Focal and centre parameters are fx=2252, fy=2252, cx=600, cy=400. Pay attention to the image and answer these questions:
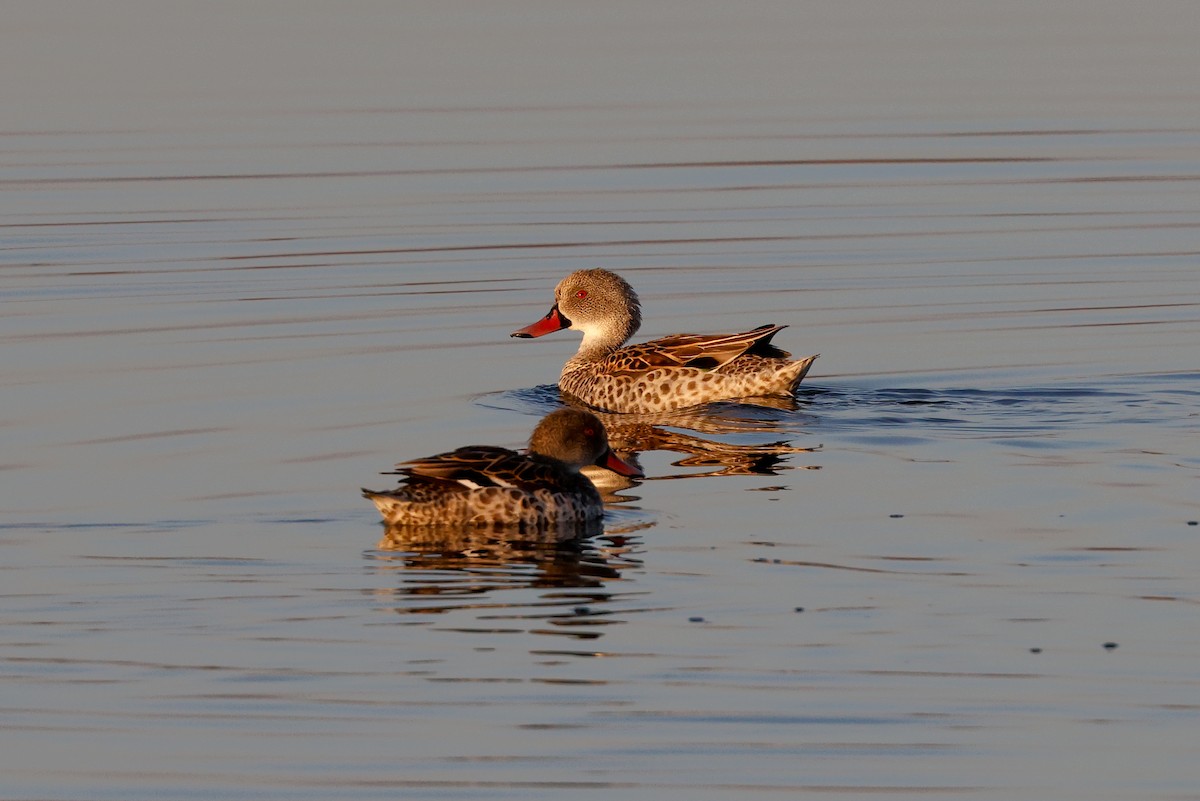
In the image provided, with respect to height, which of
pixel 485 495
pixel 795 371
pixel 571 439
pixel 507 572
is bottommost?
pixel 507 572

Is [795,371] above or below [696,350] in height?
below

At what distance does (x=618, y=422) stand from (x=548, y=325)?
1.92 meters

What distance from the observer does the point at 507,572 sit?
411 inches

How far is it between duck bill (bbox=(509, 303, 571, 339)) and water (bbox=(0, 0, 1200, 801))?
12.8 inches

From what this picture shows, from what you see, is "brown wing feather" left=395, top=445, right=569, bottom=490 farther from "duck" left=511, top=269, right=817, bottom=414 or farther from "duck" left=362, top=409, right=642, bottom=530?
"duck" left=511, top=269, right=817, bottom=414

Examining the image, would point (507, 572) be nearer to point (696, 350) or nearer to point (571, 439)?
point (571, 439)

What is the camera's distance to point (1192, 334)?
654 inches

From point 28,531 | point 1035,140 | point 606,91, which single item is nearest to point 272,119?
point 606,91

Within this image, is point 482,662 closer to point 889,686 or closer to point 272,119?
point 889,686

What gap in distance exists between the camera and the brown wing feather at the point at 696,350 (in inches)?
592

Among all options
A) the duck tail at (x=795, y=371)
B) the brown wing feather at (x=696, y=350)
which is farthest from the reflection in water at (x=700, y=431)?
the brown wing feather at (x=696, y=350)

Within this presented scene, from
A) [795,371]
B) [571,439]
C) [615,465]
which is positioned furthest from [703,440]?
[571,439]

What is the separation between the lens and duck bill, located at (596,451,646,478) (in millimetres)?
12359

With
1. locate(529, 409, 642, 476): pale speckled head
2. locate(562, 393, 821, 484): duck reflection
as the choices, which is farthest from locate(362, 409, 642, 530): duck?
locate(562, 393, 821, 484): duck reflection
